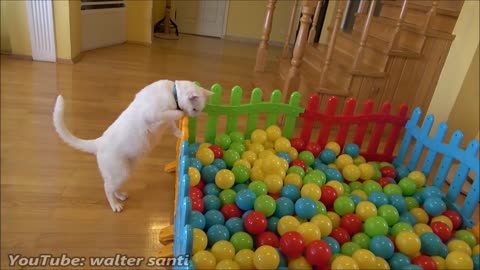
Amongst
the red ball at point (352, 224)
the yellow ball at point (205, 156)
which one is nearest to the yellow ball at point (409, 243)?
the red ball at point (352, 224)

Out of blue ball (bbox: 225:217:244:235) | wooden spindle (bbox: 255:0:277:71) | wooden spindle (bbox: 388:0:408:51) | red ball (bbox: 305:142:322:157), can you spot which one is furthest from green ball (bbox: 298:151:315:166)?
wooden spindle (bbox: 255:0:277:71)

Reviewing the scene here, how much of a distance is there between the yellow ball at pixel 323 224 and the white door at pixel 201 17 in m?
4.84

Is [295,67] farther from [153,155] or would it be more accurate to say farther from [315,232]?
[315,232]

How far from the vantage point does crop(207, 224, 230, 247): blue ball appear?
3.84ft

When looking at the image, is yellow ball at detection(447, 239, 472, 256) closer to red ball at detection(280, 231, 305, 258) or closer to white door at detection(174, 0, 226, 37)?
red ball at detection(280, 231, 305, 258)

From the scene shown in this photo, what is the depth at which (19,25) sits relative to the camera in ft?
9.32

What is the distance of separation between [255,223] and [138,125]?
0.56 m

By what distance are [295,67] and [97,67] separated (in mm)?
1865

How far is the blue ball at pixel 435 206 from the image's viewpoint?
140cm

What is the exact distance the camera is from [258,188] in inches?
54.1

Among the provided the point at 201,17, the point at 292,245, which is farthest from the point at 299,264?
the point at 201,17

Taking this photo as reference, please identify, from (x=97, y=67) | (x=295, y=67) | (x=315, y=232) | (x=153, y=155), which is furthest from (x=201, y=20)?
(x=315, y=232)

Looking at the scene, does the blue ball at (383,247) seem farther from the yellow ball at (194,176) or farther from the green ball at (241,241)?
the yellow ball at (194,176)

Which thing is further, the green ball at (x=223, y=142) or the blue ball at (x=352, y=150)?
the blue ball at (x=352, y=150)
